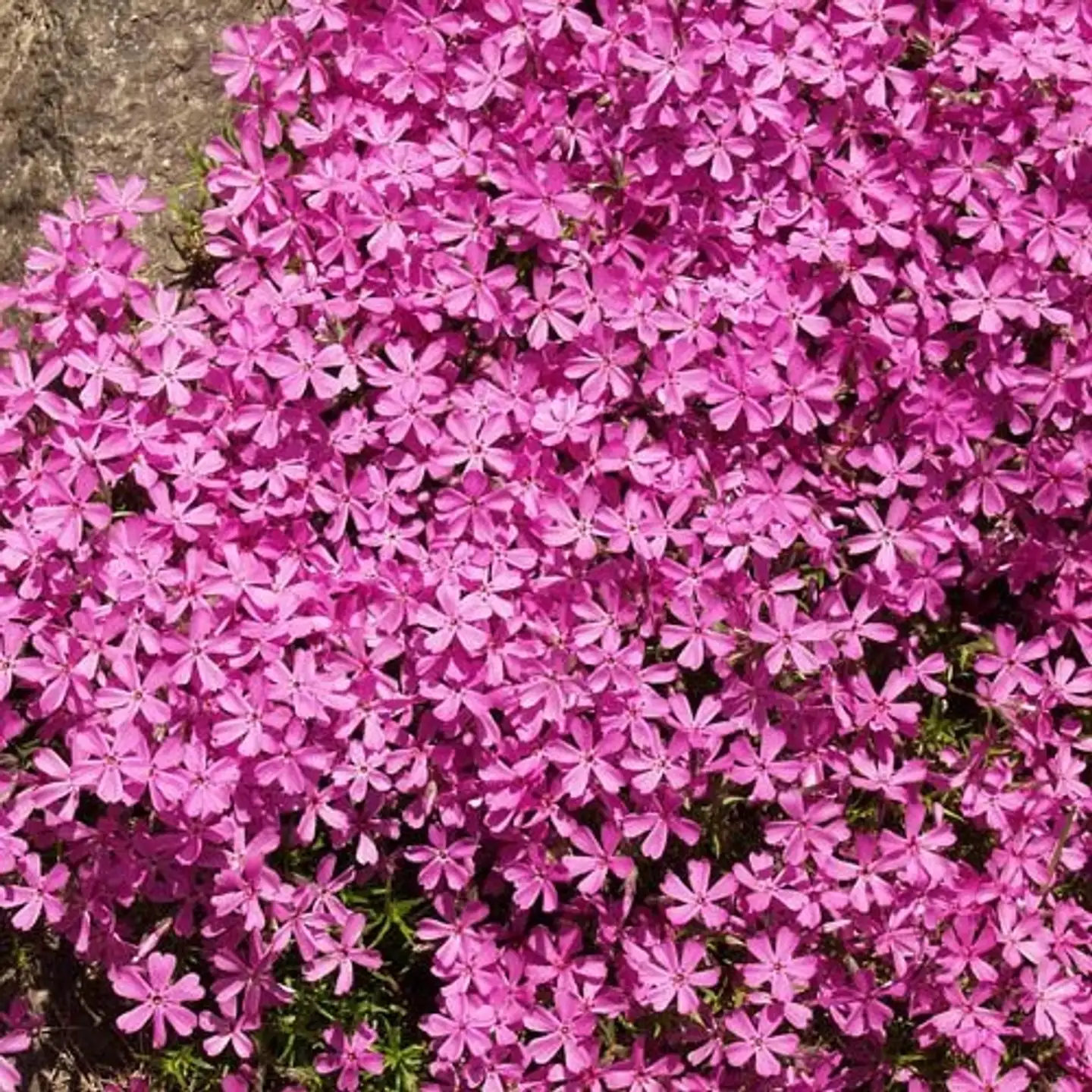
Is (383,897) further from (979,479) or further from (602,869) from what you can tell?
(979,479)

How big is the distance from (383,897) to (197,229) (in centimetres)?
163

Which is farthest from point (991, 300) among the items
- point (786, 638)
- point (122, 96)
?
point (122, 96)

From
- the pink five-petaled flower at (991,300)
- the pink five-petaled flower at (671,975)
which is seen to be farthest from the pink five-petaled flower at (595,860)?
the pink five-petaled flower at (991,300)

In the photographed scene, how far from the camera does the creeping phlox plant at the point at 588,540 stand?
3518mm

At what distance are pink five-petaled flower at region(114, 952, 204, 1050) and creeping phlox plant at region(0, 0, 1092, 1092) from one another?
1cm

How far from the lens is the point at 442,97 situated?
3744 mm

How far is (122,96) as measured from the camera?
163 inches

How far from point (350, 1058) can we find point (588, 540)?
4.14 ft

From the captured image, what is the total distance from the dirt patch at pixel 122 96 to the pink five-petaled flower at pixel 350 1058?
1878mm

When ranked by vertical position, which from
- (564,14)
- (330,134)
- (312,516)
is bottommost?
(312,516)

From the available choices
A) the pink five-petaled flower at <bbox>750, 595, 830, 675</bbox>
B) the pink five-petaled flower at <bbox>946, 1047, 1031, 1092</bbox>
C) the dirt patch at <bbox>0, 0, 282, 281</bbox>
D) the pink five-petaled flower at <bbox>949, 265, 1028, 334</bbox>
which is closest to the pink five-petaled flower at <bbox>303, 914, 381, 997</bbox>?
the pink five-petaled flower at <bbox>750, 595, 830, 675</bbox>

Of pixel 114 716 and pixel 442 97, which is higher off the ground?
pixel 442 97

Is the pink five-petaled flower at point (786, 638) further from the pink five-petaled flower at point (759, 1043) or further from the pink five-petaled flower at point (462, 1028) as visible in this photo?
the pink five-petaled flower at point (462, 1028)

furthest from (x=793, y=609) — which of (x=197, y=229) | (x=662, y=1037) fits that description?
(x=197, y=229)
